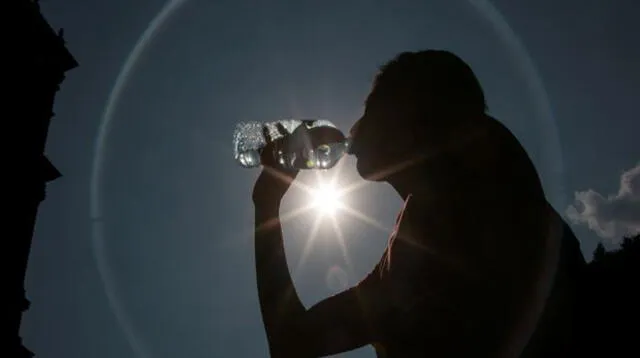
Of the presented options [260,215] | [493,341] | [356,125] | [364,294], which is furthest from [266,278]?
[493,341]

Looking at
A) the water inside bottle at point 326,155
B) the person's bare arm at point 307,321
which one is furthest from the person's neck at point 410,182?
the water inside bottle at point 326,155

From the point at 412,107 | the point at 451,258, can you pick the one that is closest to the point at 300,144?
the point at 412,107

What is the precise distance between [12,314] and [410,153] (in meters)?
27.6

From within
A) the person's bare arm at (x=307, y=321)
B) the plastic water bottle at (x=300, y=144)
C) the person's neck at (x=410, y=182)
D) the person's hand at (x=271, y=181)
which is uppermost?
the plastic water bottle at (x=300, y=144)

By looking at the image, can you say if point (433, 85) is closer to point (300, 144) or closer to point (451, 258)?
point (451, 258)

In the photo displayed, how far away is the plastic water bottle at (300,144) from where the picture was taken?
2.13m

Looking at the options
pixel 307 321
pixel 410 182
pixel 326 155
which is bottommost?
pixel 307 321

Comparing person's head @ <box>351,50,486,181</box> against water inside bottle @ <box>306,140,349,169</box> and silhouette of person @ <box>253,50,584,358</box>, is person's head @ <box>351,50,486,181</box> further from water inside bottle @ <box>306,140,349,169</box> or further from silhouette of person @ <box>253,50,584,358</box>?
water inside bottle @ <box>306,140,349,169</box>

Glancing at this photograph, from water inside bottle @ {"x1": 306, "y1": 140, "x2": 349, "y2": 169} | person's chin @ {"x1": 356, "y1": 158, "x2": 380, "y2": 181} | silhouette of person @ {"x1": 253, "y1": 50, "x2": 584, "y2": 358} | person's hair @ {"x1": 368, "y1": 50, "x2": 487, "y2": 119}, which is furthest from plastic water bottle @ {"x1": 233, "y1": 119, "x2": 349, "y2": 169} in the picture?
silhouette of person @ {"x1": 253, "y1": 50, "x2": 584, "y2": 358}

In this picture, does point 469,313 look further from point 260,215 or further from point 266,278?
point 260,215

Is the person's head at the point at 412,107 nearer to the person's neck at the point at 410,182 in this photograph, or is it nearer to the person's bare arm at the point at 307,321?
the person's neck at the point at 410,182

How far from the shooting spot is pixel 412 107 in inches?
66.9

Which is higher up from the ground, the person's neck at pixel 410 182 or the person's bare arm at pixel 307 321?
the person's neck at pixel 410 182

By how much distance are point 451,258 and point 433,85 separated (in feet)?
2.05
